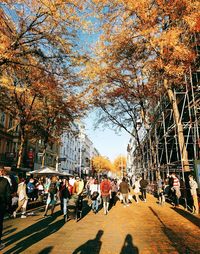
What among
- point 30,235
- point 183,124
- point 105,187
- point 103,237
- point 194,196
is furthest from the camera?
point 183,124

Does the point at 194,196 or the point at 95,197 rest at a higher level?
the point at 194,196

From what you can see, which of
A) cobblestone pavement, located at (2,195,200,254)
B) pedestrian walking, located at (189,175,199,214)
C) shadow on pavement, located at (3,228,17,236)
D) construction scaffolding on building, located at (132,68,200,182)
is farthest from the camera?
construction scaffolding on building, located at (132,68,200,182)

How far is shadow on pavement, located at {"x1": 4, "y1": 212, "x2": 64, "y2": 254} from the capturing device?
602 cm

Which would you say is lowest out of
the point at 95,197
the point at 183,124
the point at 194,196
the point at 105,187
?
the point at 95,197

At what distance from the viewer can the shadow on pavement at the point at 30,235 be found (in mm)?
6023

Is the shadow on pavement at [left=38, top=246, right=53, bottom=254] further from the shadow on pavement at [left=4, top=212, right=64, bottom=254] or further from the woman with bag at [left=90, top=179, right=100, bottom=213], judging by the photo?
the woman with bag at [left=90, top=179, right=100, bottom=213]

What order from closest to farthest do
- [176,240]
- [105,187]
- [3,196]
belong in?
[3,196], [176,240], [105,187]

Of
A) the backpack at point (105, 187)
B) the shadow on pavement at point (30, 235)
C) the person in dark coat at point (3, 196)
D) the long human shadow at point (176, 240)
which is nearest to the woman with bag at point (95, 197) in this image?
the backpack at point (105, 187)

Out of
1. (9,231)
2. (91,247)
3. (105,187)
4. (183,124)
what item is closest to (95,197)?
(105,187)

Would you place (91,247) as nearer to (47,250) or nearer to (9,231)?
(47,250)

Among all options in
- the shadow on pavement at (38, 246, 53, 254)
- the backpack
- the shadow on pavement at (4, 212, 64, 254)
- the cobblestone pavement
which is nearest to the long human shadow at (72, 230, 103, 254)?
the cobblestone pavement

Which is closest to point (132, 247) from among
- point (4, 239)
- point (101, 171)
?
point (4, 239)

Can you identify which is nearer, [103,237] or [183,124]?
[103,237]

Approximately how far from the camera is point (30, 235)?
23.8 ft
